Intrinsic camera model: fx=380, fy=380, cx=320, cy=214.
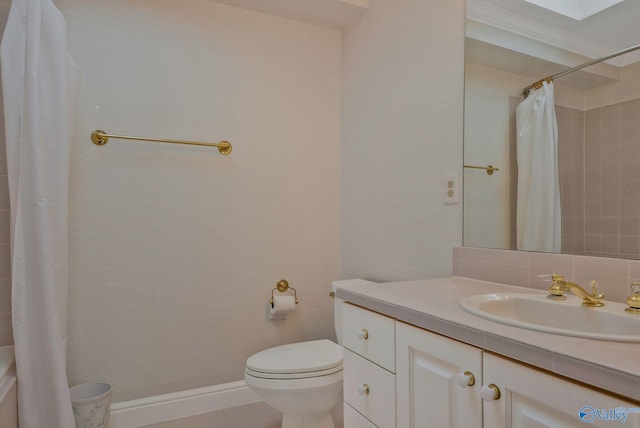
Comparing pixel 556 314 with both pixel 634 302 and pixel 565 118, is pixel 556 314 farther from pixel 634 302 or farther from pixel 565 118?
pixel 565 118

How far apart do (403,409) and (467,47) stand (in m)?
1.30

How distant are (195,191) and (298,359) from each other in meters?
1.02

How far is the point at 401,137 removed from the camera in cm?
183

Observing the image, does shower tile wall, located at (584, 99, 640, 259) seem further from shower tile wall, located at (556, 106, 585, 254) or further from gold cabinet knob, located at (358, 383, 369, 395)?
gold cabinet knob, located at (358, 383, 369, 395)

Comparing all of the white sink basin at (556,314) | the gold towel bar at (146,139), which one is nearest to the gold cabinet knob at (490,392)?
the white sink basin at (556,314)

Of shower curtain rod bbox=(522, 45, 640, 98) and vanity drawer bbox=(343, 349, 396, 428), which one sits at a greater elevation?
shower curtain rod bbox=(522, 45, 640, 98)

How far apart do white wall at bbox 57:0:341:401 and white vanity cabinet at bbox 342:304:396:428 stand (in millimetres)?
1061

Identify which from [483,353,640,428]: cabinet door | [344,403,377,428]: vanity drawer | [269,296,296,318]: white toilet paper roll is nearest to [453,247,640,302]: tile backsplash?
[483,353,640,428]: cabinet door

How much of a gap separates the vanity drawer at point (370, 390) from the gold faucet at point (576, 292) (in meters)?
0.48

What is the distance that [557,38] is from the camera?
118cm

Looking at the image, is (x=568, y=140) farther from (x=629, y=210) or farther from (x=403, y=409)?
(x=403, y=409)

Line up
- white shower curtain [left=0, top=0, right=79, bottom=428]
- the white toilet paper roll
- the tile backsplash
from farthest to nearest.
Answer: the white toilet paper roll, white shower curtain [left=0, top=0, right=79, bottom=428], the tile backsplash

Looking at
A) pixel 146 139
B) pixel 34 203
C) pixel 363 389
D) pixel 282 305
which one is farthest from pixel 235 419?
pixel 146 139

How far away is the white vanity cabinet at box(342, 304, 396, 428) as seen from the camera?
3.34 feet
